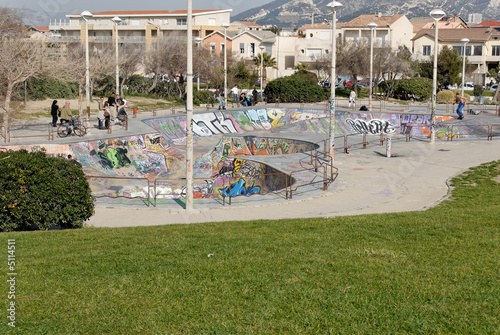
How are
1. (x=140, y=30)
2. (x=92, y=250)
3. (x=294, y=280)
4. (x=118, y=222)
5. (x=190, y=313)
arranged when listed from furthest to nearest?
(x=140, y=30)
(x=118, y=222)
(x=92, y=250)
(x=294, y=280)
(x=190, y=313)

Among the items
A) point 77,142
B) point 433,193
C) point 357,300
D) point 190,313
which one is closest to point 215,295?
point 190,313

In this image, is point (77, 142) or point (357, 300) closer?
point (357, 300)

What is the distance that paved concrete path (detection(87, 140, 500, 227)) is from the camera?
15336 millimetres

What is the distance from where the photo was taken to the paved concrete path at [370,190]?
1534cm

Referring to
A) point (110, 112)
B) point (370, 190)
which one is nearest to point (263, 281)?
point (370, 190)

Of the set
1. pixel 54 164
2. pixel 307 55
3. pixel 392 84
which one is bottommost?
pixel 54 164

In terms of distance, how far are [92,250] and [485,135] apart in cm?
3101

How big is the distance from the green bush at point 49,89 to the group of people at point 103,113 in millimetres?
10696

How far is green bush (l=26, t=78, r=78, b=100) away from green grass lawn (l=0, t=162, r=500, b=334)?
33366mm

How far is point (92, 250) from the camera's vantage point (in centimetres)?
971

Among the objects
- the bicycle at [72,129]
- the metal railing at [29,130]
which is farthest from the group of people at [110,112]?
the metal railing at [29,130]

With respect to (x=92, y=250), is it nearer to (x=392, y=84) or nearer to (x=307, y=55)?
(x=392, y=84)

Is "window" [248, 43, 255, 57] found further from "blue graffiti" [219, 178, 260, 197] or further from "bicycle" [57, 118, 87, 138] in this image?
"blue graffiti" [219, 178, 260, 197]

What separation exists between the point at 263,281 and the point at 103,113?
965 inches
